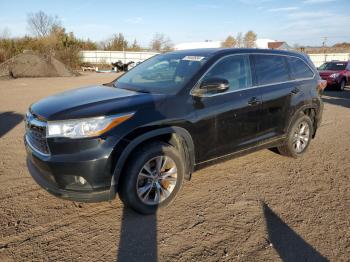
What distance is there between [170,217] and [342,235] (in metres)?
1.81

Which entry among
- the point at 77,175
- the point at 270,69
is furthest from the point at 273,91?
the point at 77,175

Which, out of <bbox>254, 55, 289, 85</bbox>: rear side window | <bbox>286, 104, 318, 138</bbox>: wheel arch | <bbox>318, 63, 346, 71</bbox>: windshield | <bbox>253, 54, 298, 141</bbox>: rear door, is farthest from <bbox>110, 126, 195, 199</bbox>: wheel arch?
<bbox>318, 63, 346, 71</bbox>: windshield

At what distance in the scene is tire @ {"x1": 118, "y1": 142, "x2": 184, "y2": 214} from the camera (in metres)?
3.18

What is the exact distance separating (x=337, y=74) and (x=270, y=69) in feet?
46.0

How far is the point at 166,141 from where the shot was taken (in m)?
3.54

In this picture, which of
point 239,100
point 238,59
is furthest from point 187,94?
point 238,59

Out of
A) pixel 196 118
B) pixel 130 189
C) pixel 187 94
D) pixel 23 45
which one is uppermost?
pixel 23 45

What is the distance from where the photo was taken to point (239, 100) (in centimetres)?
399

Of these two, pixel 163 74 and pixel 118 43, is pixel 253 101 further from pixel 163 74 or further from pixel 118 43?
pixel 118 43

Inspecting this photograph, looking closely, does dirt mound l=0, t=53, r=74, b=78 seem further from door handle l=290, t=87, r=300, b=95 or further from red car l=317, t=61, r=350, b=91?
door handle l=290, t=87, r=300, b=95

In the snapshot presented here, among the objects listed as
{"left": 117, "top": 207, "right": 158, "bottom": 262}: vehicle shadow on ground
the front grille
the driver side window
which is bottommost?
{"left": 117, "top": 207, "right": 158, "bottom": 262}: vehicle shadow on ground

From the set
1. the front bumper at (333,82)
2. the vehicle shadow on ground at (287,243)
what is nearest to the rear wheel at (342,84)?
the front bumper at (333,82)

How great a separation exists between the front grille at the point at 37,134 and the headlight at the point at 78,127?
112 mm

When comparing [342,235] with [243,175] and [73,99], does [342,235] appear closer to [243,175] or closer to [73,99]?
[243,175]
